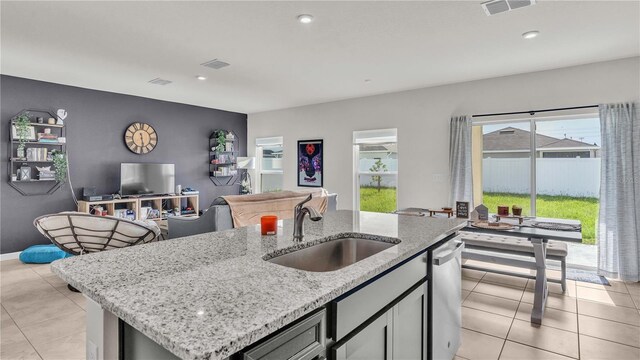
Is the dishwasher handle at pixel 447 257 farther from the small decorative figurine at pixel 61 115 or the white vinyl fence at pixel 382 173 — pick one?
the small decorative figurine at pixel 61 115

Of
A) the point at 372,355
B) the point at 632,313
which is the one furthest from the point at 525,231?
the point at 372,355

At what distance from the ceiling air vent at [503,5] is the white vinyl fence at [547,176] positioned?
249 centimetres

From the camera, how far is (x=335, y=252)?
1.89 meters

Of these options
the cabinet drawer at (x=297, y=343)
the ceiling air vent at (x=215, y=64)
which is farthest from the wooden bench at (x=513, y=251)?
the ceiling air vent at (x=215, y=64)

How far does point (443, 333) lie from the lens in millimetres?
1929

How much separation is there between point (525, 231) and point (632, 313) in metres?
1.31

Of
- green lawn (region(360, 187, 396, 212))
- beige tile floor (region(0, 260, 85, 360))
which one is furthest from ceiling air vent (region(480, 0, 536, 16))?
beige tile floor (region(0, 260, 85, 360))

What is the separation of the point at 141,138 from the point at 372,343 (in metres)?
5.95

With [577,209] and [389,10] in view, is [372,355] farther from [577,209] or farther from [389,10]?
[577,209]

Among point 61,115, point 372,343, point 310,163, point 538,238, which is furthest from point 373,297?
point 61,115

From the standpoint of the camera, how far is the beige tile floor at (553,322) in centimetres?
234

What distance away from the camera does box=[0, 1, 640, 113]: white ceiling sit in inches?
106

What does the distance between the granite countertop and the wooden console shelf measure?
4.44m

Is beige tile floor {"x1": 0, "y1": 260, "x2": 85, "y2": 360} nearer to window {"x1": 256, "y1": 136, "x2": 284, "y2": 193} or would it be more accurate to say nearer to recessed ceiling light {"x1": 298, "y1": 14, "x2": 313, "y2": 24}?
recessed ceiling light {"x1": 298, "y1": 14, "x2": 313, "y2": 24}
